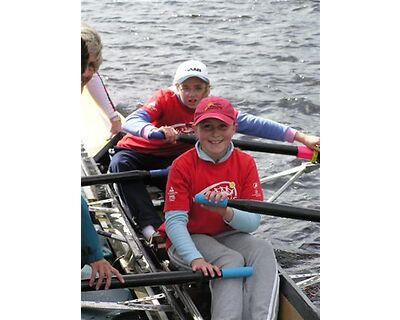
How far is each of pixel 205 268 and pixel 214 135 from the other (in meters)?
0.39

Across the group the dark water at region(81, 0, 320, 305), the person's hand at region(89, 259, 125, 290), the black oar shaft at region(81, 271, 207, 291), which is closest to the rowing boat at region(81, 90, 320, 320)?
the black oar shaft at region(81, 271, 207, 291)

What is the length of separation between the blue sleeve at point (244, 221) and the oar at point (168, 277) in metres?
0.14

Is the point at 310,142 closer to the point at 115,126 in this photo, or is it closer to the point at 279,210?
the point at 279,210

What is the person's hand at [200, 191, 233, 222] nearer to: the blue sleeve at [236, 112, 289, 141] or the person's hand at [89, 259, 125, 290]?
the person's hand at [89, 259, 125, 290]

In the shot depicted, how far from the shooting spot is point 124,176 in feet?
9.55

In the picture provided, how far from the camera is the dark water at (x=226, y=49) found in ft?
18.7

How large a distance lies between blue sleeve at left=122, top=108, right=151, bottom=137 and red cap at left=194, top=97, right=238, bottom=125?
2.38 ft

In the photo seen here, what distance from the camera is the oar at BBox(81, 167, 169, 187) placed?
2824 millimetres

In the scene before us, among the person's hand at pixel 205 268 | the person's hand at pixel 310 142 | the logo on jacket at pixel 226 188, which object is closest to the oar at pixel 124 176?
the person's hand at pixel 310 142

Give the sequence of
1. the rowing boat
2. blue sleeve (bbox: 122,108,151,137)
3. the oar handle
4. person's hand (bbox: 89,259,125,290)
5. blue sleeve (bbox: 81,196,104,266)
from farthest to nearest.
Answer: blue sleeve (bbox: 122,108,151,137) → the oar handle → the rowing boat → person's hand (bbox: 89,259,125,290) → blue sleeve (bbox: 81,196,104,266)
